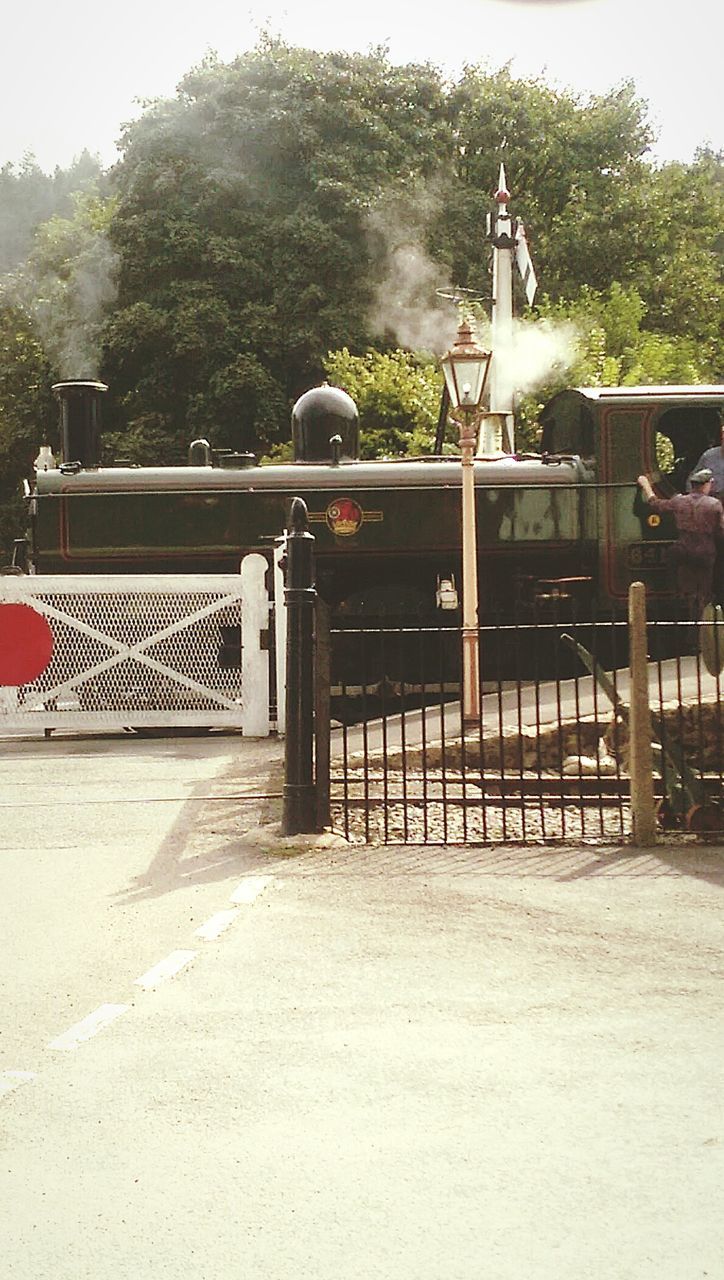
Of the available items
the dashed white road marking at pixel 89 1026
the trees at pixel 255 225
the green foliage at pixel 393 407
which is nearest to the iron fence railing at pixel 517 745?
the dashed white road marking at pixel 89 1026

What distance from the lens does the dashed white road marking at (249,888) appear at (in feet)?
20.7

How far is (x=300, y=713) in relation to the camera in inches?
302

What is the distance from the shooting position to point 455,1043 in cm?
434

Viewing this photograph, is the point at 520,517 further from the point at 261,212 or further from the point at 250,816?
the point at 261,212

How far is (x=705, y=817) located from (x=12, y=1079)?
479 centimetres

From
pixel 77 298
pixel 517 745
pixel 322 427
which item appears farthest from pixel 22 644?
pixel 77 298

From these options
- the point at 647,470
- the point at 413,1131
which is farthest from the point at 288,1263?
the point at 647,470

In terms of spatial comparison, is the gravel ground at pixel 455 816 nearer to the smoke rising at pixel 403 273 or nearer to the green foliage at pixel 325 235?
the green foliage at pixel 325 235

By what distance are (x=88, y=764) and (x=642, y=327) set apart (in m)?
28.3

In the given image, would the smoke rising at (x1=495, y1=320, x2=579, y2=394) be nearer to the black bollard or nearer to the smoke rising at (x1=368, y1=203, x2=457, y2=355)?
the smoke rising at (x1=368, y1=203, x2=457, y2=355)

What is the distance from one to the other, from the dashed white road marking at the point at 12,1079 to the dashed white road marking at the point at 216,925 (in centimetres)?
154

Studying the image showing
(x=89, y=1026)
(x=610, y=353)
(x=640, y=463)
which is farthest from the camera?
(x=610, y=353)

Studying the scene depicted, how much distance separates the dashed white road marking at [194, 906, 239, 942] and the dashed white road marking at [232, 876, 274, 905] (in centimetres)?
17

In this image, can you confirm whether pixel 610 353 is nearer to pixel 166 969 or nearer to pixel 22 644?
pixel 22 644
